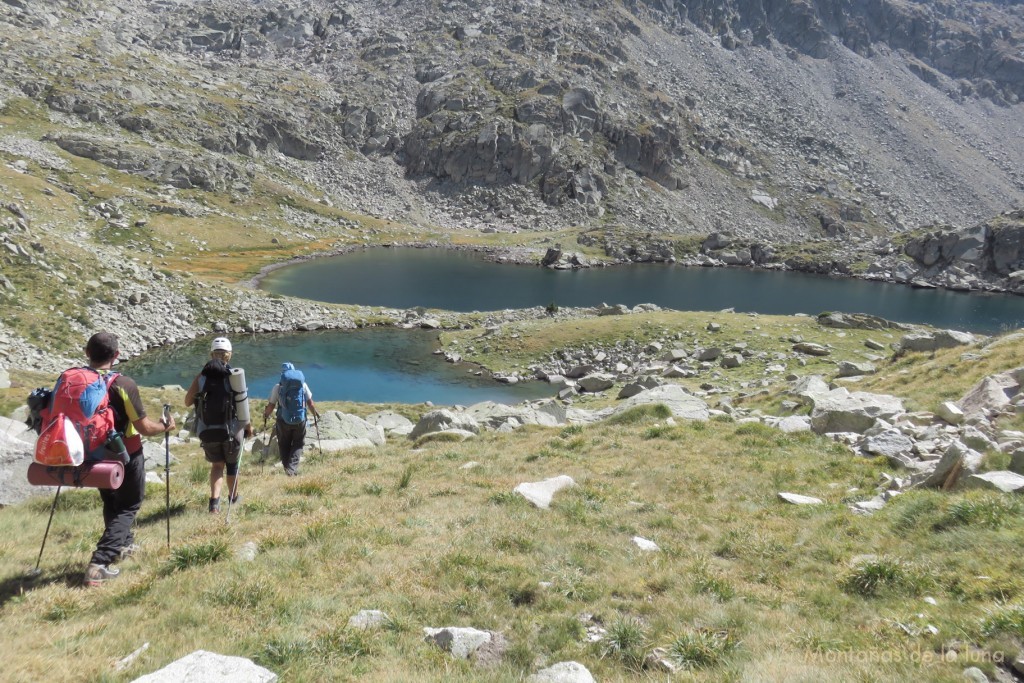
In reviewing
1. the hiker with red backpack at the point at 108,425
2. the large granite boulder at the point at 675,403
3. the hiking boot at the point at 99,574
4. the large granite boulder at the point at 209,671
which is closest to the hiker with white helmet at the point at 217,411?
the hiker with red backpack at the point at 108,425

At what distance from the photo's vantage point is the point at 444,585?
7.64 metres

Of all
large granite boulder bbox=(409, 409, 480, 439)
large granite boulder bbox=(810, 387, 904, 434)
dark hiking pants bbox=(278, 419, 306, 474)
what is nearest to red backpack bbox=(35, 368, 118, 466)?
dark hiking pants bbox=(278, 419, 306, 474)

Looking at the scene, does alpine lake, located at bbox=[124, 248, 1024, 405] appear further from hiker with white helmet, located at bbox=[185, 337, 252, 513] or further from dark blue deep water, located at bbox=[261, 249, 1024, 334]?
hiker with white helmet, located at bbox=[185, 337, 252, 513]

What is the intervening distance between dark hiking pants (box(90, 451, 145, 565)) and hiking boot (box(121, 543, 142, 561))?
3.7 inches

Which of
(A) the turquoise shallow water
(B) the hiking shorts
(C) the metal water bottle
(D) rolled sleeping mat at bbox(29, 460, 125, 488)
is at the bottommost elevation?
(A) the turquoise shallow water

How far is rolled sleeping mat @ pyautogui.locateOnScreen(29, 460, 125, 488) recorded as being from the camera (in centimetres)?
688

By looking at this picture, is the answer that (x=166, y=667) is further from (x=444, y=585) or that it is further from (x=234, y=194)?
(x=234, y=194)

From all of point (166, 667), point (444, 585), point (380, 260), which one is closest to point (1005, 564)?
point (444, 585)

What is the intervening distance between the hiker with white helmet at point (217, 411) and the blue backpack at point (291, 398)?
165 inches

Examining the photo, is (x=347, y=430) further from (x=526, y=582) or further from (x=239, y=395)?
(x=526, y=582)

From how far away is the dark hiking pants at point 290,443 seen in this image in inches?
592

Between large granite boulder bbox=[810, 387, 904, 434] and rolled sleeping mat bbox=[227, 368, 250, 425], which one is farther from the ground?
rolled sleeping mat bbox=[227, 368, 250, 425]

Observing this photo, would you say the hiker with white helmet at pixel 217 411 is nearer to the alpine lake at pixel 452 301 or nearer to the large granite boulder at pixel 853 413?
the large granite boulder at pixel 853 413

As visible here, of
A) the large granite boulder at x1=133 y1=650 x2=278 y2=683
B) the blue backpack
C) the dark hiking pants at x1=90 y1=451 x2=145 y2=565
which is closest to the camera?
the large granite boulder at x1=133 y1=650 x2=278 y2=683
